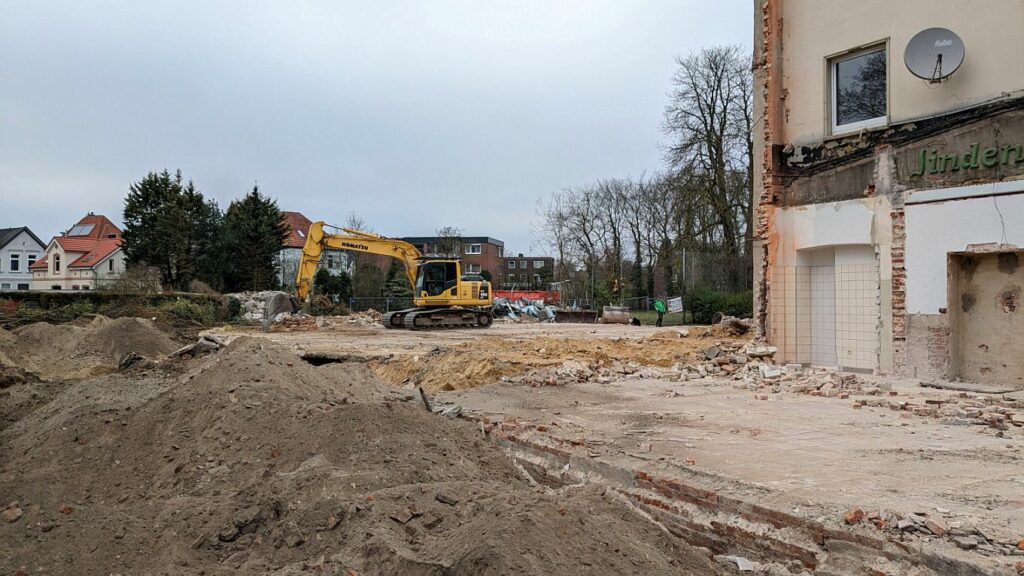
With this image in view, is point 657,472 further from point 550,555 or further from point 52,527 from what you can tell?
point 52,527

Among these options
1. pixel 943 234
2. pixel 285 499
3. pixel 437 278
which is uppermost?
pixel 943 234

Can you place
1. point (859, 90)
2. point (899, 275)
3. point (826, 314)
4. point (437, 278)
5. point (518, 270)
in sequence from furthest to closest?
point (518, 270) → point (437, 278) → point (826, 314) → point (859, 90) → point (899, 275)

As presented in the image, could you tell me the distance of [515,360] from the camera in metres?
13.0

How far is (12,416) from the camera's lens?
385 inches

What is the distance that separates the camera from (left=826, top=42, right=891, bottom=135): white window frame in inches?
444

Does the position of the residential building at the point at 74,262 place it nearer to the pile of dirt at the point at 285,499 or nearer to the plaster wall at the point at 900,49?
the pile of dirt at the point at 285,499

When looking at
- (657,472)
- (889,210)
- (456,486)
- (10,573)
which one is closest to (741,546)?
(657,472)

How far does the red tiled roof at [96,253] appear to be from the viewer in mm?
56969

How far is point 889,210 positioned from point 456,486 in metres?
9.03

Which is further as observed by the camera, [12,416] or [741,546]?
[12,416]

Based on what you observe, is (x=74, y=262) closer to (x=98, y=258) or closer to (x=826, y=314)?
(x=98, y=258)

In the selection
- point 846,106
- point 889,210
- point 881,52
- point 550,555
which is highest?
point 881,52

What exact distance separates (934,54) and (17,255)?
250 ft

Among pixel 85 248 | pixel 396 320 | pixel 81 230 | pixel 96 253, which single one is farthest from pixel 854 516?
pixel 81 230
